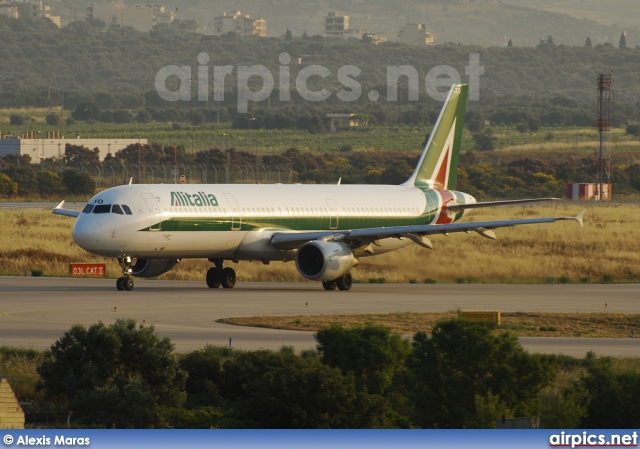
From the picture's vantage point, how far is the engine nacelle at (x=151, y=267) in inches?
1700

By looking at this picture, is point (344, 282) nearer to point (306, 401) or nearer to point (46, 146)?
point (306, 401)

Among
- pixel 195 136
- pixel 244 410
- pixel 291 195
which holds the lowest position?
pixel 244 410

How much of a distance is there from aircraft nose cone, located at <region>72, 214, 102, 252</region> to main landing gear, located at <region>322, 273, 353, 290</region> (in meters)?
8.47

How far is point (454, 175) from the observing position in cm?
5303

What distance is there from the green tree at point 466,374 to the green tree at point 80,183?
86814 millimetres

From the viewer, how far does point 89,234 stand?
3991cm

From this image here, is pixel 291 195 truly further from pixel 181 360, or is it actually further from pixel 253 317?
pixel 181 360

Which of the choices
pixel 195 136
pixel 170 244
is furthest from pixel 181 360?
pixel 195 136

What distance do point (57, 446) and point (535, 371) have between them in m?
8.74

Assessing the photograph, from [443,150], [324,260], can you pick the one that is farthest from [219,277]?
[443,150]

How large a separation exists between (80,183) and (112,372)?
86158 mm

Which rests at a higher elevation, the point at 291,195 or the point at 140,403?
the point at 291,195

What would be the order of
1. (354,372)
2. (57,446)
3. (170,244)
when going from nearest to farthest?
(57,446) → (354,372) → (170,244)

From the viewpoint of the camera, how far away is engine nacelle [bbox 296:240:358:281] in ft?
138
